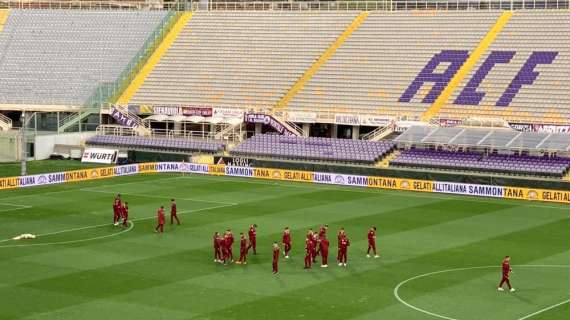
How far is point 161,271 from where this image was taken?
120 feet

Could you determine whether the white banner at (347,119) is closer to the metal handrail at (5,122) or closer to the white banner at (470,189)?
the white banner at (470,189)

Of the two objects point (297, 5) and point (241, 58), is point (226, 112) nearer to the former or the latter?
point (241, 58)

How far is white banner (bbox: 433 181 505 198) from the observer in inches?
2253

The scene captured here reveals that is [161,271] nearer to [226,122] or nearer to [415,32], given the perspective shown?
[226,122]

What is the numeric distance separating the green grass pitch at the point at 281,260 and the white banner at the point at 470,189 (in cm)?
135

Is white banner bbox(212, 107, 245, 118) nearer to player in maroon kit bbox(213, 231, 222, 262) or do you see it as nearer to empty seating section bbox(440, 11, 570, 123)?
empty seating section bbox(440, 11, 570, 123)

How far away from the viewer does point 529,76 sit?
70.2 metres

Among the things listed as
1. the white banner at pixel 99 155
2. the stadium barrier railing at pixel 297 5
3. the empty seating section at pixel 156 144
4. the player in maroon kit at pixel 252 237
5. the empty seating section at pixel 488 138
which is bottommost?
the player in maroon kit at pixel 252 237

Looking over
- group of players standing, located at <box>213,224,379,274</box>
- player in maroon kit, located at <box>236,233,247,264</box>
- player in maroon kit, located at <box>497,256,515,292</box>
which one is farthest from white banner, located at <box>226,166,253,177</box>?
player in maroon kit, located at <box>497,256,515,292</box>

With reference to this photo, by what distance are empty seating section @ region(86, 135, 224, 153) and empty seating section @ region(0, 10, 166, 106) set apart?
6.56 m

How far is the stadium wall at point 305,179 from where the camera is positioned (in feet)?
186

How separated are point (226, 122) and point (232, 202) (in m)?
20.9

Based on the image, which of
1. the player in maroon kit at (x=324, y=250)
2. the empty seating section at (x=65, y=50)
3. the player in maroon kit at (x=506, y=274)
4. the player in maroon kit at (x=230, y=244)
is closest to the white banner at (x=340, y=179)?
the player in maroon kit at (x=324, y=250)

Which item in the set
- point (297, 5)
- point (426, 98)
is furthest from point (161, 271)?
point (297, 5)
